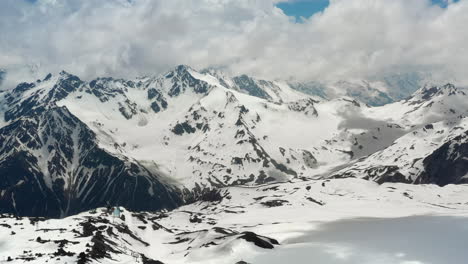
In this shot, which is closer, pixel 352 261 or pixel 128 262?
pixel 128 262

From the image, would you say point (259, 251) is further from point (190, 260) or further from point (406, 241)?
point (406, 241)

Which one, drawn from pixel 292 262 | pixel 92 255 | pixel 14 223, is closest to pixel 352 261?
pixel 292 262

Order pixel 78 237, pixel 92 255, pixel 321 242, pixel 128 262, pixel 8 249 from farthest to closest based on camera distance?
pixel 321 242 → pixel 78 237 → pixel 8 249 → pixel 128 262 → pixel 92 255

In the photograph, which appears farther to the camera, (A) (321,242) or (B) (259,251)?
(A) (321,242)

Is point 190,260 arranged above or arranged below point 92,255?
below

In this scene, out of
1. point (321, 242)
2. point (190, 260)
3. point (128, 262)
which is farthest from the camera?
point (321, 242)

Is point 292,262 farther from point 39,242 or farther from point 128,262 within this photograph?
point 39,242

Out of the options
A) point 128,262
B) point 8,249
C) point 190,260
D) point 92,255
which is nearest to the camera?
point 92,255

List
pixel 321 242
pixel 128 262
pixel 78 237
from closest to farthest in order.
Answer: pixel 128 262, pixel 78 237, pixel 321 242

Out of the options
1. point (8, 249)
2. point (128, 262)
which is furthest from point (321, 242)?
point (8, 249)
